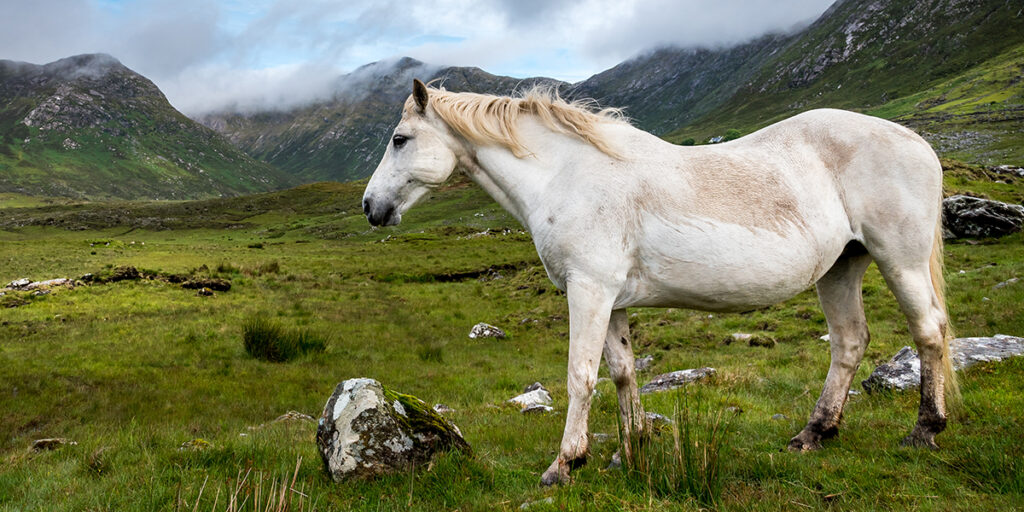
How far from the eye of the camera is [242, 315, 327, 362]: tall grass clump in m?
13.7

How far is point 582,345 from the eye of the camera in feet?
14.8

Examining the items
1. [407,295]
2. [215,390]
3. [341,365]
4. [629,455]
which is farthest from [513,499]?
[407,295]

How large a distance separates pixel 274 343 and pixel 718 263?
12.2 m

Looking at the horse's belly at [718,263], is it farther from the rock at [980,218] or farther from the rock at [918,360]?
the rock at [980,218]

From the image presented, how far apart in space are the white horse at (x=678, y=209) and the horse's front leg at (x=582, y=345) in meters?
0.01

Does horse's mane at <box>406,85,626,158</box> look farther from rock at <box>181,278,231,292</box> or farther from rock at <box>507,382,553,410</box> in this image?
rock at <box>181,278,231,292</box>

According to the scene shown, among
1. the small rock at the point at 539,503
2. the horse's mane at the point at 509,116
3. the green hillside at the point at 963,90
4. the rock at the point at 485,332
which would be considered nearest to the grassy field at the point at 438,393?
the small rock at the point at 539,503

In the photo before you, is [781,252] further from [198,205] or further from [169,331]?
[198,205]

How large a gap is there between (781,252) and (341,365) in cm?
1124

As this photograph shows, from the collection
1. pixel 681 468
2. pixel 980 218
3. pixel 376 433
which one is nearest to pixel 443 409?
pixel 376 433

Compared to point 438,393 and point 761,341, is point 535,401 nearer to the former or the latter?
point 438,393

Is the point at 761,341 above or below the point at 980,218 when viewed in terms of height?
above

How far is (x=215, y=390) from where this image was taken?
10.9 m

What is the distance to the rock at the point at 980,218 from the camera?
2109 centimetres
